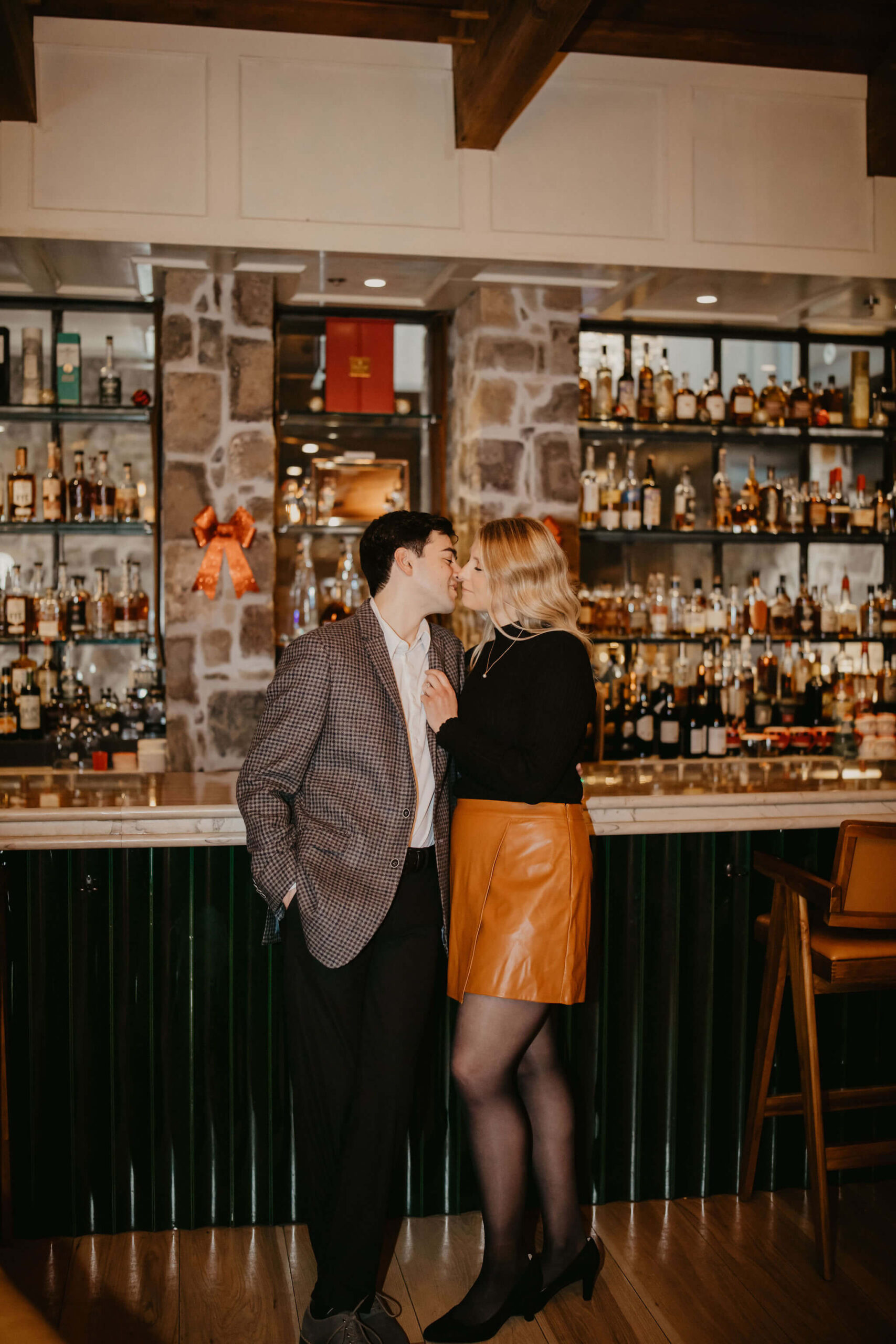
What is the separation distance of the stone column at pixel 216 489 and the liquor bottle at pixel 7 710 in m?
0.78

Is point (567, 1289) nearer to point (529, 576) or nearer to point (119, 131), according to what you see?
point (529, 576)

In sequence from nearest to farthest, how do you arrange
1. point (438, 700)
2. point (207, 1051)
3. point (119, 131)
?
point (438, 700), point (207, 1051), point (119, 131)

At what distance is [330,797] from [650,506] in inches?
136

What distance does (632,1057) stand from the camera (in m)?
2.81

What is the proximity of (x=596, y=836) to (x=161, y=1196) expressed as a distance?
4.44 feet

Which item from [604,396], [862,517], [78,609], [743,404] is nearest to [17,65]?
[78,609]

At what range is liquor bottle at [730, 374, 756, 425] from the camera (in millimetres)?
5312

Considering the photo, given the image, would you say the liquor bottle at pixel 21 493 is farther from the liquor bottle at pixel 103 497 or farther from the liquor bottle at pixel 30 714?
the liquor bottle at pixel 30 714

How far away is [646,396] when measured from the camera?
17.1ft

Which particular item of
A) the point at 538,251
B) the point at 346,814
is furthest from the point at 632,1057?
the point at 538,251

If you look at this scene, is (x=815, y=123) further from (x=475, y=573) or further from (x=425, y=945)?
(x=425, y=945)

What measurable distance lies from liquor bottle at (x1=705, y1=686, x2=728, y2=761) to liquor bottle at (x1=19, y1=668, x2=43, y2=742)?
9.71ft

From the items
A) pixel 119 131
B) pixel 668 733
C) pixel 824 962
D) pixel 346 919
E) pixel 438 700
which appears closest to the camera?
pixel 346 919

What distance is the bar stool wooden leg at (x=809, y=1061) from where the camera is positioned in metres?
2.52
